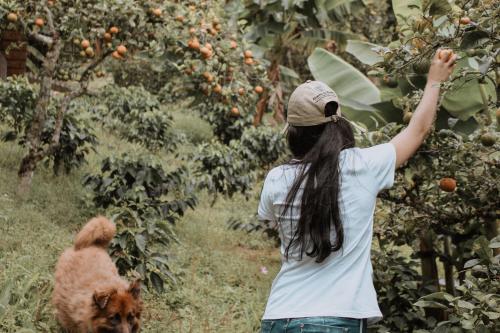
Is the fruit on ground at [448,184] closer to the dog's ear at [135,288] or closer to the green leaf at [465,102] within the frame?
the green leaf at [465,102]

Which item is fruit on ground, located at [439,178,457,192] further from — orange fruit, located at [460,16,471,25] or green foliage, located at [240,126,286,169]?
green foliage, located at [240,126,286,169]

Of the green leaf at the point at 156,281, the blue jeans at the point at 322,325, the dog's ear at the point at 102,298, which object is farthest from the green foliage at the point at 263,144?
the blue jeans at the point at 322,325

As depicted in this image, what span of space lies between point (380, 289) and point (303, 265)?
2.79 metres

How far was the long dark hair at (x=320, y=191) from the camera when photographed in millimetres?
2328

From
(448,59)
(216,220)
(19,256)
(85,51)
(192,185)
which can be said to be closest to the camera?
(448,59)

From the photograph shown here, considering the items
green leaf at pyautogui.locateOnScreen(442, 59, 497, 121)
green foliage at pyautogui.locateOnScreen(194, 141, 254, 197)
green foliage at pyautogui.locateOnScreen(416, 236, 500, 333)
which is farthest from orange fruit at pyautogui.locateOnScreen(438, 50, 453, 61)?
green foliage at pyautogui.locateOnScreen(194, 141, 254, 197)

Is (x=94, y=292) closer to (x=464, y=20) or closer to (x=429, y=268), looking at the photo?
(x=429, y=268)

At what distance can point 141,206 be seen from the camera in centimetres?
562

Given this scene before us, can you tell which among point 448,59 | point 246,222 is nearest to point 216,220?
point 246,222

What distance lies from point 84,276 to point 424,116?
297 cm

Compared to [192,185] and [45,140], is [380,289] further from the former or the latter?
[45,140]

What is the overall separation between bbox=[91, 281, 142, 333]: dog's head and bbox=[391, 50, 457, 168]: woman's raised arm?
8.11 ft

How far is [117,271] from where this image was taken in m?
5.16

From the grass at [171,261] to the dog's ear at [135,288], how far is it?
675 mm
